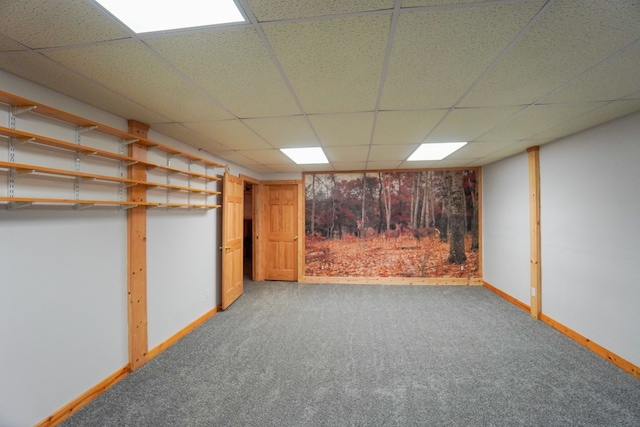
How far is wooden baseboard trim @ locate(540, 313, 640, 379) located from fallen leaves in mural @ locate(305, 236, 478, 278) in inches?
64.8

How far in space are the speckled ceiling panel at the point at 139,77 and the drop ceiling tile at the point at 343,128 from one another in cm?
87

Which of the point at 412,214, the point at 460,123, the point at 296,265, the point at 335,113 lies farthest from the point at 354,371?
the point at 412,214

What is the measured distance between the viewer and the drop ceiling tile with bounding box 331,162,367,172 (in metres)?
4.08

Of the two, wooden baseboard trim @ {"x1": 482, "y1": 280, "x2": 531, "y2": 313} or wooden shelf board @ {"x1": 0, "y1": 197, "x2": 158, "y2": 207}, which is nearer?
wooden shelf board @ {"x1": 0, "y1": 197, "x2": 158, "y2": 207}

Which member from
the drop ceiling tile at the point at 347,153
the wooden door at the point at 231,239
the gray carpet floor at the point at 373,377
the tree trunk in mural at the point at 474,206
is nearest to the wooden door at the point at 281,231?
the wooden door at the point at 231,239

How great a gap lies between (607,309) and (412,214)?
2.72 meters

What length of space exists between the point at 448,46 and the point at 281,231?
4263mm

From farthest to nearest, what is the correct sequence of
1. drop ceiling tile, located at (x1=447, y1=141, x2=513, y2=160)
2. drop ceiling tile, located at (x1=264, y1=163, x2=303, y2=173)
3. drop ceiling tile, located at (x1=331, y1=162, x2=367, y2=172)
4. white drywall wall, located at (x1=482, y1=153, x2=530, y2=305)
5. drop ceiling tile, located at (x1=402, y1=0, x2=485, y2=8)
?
drop ceiling tile, located at (x1=264, y1=163, x2=303, y2=173) < drop ceiling tile, located at (x1=331, y1=162, x2=367, y2=172) < white drywall wall, located at (x1=482, y1=153, x2=530, y2=305) < drop ceiling tile, located at (x1=447, y1=141, x2=513, y2=160) < drop ceiling tile, located at (x1=402, y1=0, x2=485, y2=8)

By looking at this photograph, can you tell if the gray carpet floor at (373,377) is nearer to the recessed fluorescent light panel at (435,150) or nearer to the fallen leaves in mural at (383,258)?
the fallen leaves in mural at (383,258)

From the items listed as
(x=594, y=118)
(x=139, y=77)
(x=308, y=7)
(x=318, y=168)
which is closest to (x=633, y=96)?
(x=594, y=118)

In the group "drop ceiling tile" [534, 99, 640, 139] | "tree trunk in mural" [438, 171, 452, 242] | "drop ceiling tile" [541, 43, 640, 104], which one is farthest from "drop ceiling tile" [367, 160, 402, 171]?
"drop ceiling tile" [541, 43, 640, 104]

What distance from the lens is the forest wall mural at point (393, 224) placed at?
14.9 feet

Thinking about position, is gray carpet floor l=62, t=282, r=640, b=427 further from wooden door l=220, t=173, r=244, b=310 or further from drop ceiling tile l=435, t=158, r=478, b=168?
drop ceiling tile l=435, t=158, r=478, b=168

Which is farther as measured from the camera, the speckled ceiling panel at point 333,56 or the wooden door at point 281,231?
the wooden door at point 281,231
